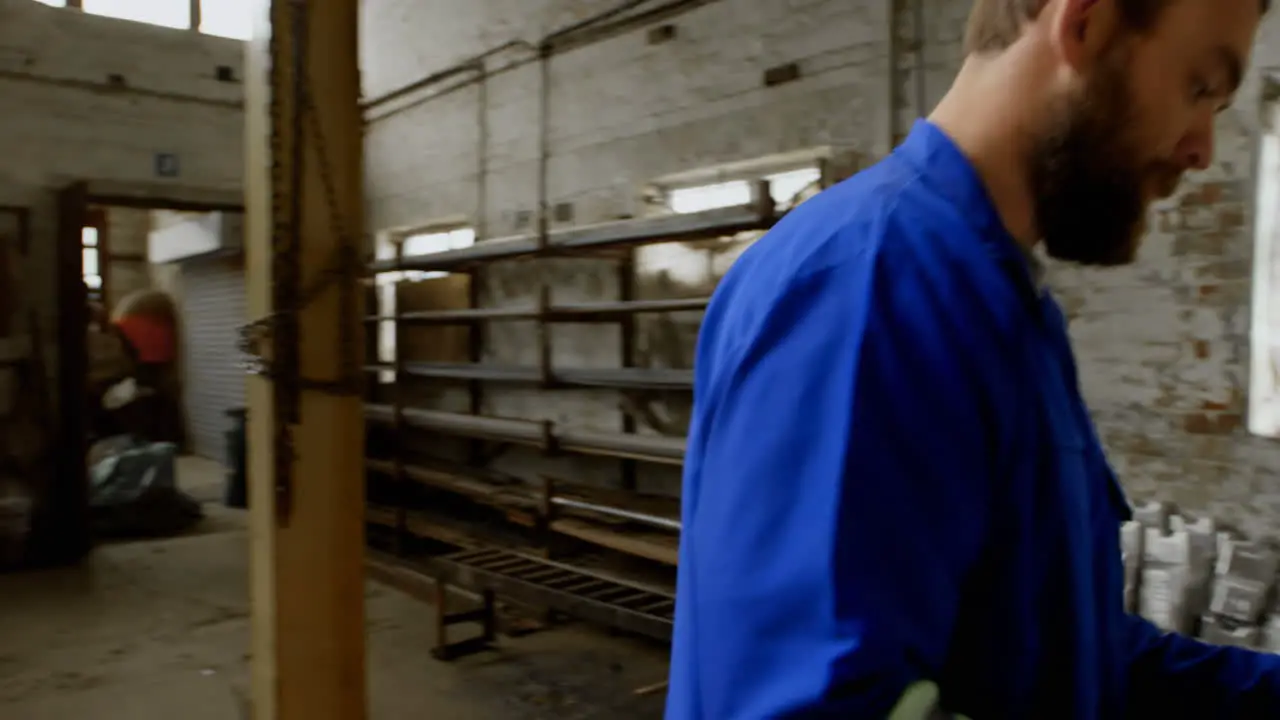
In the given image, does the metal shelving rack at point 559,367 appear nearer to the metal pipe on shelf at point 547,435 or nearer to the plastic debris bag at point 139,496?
the metal pipe on shelf at point 547,435

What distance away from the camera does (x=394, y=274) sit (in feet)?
20.6

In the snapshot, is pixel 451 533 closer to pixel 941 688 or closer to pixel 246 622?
pixel 246 622

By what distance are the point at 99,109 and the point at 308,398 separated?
5121 millimetres

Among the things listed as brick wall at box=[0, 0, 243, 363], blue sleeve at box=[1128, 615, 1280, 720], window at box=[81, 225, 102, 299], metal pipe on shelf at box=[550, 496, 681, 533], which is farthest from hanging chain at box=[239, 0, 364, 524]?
window at box=[81, 225, 102, 299]

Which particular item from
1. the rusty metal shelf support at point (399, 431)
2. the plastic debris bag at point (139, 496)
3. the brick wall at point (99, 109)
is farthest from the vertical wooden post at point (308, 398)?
the plastic debris bag at point (139, 496)

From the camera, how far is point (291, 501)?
222cm

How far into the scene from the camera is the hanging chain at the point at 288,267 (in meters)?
2.15

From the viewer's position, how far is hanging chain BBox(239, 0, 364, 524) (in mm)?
2150

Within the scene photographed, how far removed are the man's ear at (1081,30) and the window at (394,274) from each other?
5.36 m

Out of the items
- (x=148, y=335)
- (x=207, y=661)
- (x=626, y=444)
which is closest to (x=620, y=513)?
(x=626, y=444)

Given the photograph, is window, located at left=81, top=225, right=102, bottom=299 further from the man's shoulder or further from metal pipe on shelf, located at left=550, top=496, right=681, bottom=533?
the man's shoulder

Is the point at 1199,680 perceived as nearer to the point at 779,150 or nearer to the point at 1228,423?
the point at 1228,423

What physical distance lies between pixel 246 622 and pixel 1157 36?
4.95 metres

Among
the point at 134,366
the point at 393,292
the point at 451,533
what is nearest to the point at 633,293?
the point at 451,533
